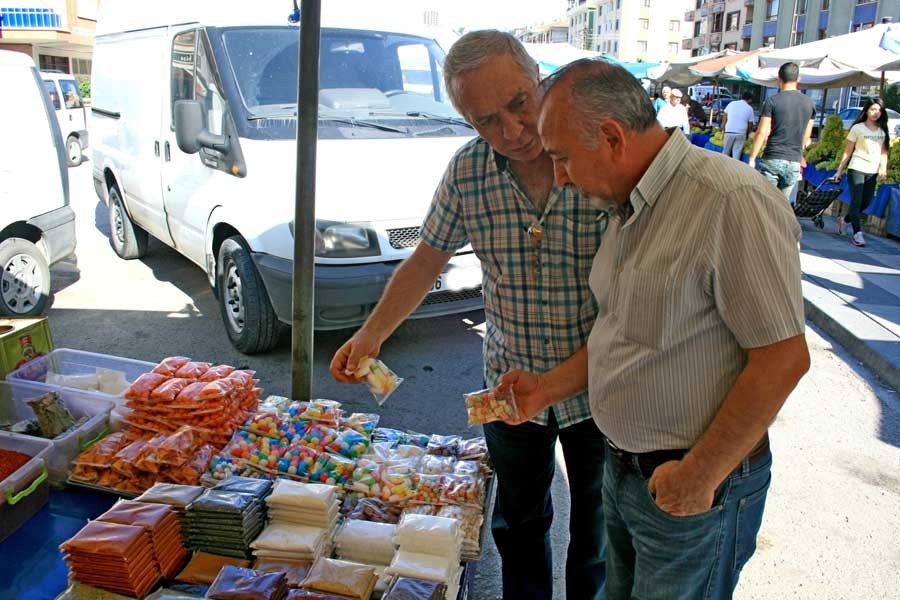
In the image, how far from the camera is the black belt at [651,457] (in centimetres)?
160

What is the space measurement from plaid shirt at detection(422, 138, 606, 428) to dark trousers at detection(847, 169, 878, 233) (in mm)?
8754

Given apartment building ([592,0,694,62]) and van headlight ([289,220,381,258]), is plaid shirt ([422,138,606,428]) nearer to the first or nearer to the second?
van headlight ([289,220,381,258])

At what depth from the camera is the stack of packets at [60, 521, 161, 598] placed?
1907 millimetres

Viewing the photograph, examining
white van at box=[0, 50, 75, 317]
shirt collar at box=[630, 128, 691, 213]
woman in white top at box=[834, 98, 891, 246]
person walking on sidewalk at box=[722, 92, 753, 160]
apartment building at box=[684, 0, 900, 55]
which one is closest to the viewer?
shirt collar at box=[630, 128, 691, 213]

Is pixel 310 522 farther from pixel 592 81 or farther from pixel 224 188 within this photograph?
pixel 224 188

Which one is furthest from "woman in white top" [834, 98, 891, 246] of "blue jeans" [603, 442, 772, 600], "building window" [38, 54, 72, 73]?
"building window" [38, 54, 72, 73]

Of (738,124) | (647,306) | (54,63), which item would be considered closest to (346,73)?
(647,306)

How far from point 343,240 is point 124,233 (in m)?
4.37

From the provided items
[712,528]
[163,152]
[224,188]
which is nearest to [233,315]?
[224,188]

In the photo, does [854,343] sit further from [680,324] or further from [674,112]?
[674,112]

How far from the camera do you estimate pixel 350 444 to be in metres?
2.81

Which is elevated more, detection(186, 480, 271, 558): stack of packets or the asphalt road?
detection(186, 480, 271, 558): stack of packets

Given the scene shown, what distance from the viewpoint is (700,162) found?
4.81 ft

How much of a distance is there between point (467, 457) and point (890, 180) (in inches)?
375
